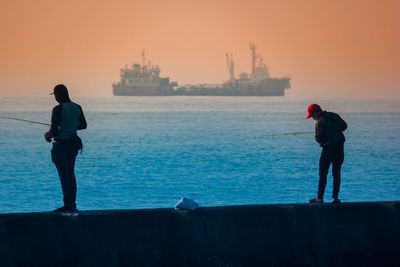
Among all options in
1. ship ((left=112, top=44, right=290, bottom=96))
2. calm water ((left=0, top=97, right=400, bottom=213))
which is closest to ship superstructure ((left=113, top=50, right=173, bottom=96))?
ship ((left=112, top=44, right=290, bottom=96))

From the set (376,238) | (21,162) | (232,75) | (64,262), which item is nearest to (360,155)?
(21,162)

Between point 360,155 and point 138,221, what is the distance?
56.7 ft

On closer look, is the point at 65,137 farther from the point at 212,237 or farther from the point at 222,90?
the point at 222,90

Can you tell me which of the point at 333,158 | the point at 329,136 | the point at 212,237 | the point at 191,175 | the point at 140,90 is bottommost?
the point at 191,175

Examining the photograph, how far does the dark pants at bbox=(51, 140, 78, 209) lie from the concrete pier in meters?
0.62

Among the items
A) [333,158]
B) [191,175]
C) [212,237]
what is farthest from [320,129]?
[191,175]

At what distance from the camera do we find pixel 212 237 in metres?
5.05

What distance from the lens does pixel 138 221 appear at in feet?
16.2

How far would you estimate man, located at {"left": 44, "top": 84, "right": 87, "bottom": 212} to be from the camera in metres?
5.32

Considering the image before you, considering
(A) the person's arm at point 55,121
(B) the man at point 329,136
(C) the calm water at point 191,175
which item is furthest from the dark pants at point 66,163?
(C) the calm water at point 191,175

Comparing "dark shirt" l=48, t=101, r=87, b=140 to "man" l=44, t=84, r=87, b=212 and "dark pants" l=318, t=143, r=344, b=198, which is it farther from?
"dark pants" l=318, t=143, r=344, b=198

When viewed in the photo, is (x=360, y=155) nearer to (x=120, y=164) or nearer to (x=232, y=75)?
(x=120, y=164)

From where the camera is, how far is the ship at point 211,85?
490 ft

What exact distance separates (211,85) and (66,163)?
15279cm
